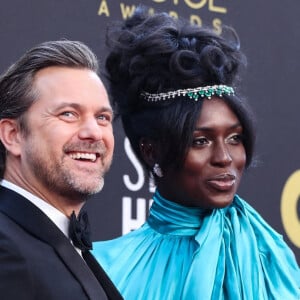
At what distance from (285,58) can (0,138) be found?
1808 mm

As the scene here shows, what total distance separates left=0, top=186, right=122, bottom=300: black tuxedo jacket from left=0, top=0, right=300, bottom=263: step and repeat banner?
114cm

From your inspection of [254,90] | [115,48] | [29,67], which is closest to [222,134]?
[115,48]

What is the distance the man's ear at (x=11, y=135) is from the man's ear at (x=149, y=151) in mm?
632

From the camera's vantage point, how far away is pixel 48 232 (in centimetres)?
167

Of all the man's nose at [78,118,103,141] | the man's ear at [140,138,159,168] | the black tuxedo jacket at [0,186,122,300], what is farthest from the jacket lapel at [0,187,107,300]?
the man's ear at [140,138,159,168]

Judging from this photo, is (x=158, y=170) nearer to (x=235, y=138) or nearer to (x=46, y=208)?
(x=235, y=138)

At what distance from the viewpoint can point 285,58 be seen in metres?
3.38

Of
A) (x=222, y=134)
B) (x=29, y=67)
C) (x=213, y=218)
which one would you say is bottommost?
(x=213, y=218)

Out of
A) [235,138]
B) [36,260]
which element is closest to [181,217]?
[235,138]

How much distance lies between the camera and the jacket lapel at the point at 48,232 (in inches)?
65.1

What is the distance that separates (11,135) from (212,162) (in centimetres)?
65

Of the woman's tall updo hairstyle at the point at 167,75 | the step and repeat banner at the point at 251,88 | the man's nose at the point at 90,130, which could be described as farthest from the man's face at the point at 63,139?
the step and repeat banner at the point at 251,88

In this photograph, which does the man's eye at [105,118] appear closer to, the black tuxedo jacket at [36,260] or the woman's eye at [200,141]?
the black tuxedo jacket at [36,260]

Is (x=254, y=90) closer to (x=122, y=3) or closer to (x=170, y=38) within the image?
(x=122, y=3)
